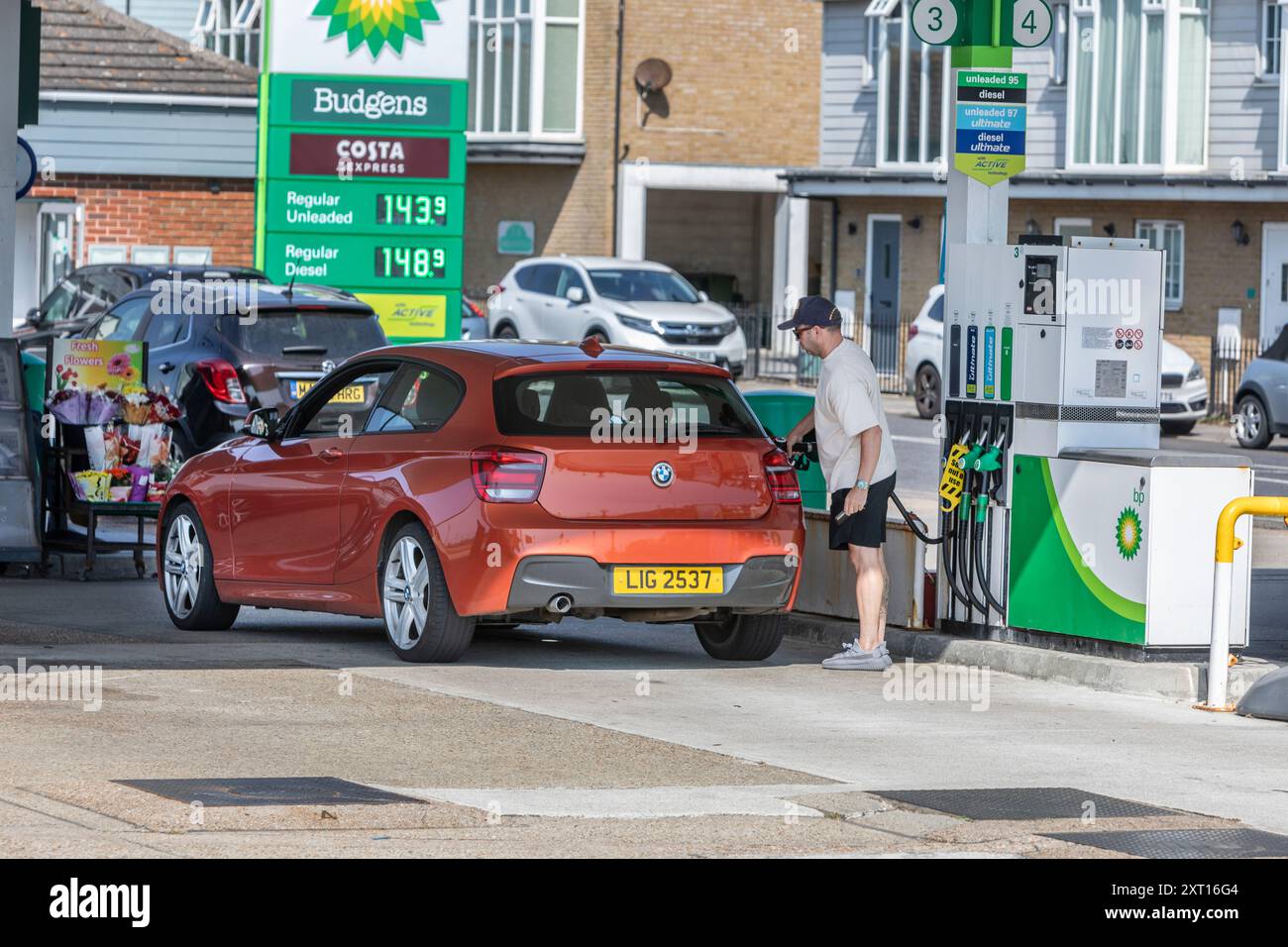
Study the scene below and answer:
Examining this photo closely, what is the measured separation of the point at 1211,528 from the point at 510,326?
90.7ft

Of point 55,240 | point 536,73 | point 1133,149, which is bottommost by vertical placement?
point 55,240

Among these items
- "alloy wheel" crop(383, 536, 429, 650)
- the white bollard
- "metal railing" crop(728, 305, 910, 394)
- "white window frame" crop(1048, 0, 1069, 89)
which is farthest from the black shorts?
"white window frame" crop(1048, 0, 1069, 89)

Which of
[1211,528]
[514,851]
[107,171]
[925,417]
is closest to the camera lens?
[514,851]

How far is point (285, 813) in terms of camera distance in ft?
26.4

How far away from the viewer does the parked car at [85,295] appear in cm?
2602

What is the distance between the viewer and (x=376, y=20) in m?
23.6

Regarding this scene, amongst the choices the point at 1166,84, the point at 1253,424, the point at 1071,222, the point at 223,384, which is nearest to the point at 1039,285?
the point at 223,384

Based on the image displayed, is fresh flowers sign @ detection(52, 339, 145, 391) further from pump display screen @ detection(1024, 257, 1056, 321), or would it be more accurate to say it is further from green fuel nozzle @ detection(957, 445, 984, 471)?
pump display screen @ detection(1024, 257, 1056, 321)

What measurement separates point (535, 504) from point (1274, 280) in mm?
27739

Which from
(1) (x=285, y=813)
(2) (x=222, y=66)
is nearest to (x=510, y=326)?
(2) (x=222, y=66)

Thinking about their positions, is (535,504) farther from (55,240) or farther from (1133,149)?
(1133,149)

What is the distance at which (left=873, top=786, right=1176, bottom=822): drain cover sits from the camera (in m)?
8.45

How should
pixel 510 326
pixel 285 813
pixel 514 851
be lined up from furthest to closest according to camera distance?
pixel 510 326
pixel 285 813
pixel 514 851
